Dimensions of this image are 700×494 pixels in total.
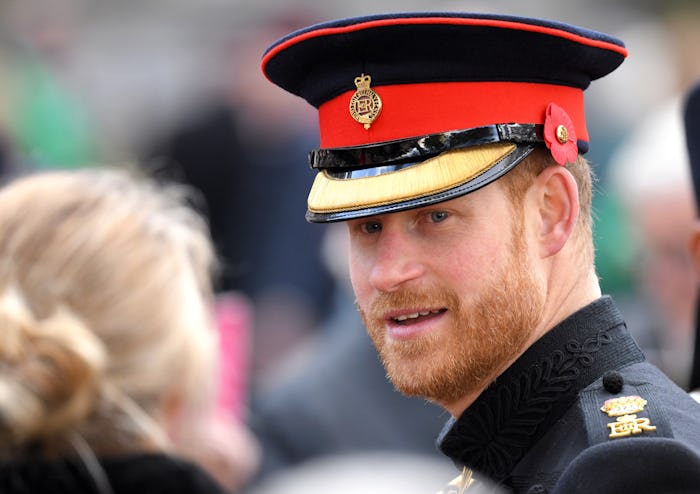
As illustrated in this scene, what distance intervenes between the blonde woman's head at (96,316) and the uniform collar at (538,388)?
2.57ft

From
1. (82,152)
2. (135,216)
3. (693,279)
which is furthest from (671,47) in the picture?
(135,216)

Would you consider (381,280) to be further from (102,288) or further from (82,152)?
(82,152)

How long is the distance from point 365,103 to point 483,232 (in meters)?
0.41

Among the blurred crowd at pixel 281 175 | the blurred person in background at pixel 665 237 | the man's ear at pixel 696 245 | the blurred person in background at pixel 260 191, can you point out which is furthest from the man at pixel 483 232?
the blurred person in background at pixel 260 191

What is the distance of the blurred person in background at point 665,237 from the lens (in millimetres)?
5711

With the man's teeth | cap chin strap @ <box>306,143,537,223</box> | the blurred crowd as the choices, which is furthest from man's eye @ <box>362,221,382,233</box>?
the blurred crowd

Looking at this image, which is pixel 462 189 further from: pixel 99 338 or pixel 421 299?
pixel 99 338

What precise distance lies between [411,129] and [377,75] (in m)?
0.16

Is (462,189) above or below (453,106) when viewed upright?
below

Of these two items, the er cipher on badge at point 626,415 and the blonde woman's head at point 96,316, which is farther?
the blonde woman's head at point 96,316

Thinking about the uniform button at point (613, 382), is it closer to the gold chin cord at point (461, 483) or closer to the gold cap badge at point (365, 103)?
the gold chin cord at point (461, 483)

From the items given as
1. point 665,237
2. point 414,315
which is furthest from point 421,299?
point 665,237

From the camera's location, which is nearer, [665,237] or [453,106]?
[453,106]

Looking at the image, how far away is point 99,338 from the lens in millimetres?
3375
